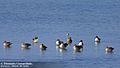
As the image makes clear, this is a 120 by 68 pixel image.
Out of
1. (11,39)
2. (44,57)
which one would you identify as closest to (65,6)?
(11,39)

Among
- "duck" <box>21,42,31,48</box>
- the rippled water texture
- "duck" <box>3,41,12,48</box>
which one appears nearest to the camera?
the rippled water texture

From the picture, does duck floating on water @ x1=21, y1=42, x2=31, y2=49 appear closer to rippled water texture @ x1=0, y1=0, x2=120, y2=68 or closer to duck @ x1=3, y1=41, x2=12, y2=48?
rippled water texture @ x1=0, y1=0, x2=120, y2=68

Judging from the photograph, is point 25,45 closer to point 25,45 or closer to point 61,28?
point 25,45

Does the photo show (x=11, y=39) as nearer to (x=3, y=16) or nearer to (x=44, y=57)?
(x=44, y=57)

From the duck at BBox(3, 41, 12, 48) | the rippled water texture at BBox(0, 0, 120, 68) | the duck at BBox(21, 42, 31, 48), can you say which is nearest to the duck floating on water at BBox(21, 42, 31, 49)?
the duck at BBox(21, 42, 31, 48)

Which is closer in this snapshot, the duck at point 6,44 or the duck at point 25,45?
the duck at point 25,45

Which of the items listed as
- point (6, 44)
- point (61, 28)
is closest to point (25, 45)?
point (6, 44)

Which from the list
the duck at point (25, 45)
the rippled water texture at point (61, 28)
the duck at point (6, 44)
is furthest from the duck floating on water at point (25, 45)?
→ the duck at point (6, 44)

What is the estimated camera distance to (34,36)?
165ft

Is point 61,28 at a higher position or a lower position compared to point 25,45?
higher

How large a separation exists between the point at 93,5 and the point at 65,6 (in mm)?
2532

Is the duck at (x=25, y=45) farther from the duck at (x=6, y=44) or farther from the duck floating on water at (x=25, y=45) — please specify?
the duck at (x=6, y=44)

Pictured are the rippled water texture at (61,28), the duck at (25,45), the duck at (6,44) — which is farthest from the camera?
the duck at (6,44)

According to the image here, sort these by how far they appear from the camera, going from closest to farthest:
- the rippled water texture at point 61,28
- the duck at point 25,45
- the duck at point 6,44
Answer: the rippled water texture at point 61,28 < the duck at point 25,45 < the duck at point 6,44
